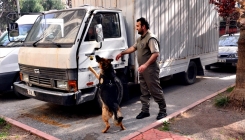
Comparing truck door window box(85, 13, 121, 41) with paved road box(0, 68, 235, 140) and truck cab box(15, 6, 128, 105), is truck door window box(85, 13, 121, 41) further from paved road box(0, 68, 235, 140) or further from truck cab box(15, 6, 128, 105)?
paved road box(0, 68, 235, 140)

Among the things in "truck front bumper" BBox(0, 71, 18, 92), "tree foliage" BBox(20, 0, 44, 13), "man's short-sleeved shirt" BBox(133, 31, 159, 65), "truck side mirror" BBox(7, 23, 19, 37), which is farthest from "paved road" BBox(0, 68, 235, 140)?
"tree foliage" BBox(20, 0, 44, 13)

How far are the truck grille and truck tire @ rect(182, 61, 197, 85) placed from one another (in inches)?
164

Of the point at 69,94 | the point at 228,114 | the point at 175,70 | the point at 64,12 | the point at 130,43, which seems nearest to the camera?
the point at 69,94

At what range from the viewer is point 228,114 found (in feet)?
16.0

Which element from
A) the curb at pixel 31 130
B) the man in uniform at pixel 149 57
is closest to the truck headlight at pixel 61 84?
the curb at pixel 31 130

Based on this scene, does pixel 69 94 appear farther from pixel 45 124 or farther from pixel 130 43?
pixel 130 43

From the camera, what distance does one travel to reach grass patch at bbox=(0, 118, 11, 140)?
14.3ft

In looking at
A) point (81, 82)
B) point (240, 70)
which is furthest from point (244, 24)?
point (81, 82)

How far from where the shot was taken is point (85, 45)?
469 cm

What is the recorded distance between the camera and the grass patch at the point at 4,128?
436cm

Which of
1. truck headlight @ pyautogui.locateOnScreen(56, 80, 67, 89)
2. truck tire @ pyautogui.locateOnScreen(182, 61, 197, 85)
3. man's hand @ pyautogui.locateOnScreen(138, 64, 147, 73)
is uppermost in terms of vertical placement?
man's hand @ pyautogui.locateOnScreen(138, 64, 147, 73)

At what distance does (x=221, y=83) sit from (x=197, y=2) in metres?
2.65

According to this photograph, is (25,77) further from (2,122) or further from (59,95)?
(59,95)

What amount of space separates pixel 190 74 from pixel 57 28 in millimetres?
4601
